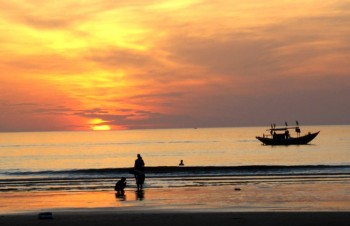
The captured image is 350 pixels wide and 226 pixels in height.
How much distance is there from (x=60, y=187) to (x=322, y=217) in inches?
838

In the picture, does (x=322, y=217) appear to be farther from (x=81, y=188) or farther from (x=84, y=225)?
(x=81, y=188)

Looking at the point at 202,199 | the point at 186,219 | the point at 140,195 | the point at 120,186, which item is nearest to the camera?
the point at 186,219

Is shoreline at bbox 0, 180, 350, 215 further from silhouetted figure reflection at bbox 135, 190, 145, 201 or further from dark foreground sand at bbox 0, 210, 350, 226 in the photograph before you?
dark foreground sand at bbox 0, 210, 350, 226

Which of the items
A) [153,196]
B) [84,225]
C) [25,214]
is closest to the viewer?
[84,225]

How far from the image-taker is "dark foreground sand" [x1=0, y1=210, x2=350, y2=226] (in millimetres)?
19547

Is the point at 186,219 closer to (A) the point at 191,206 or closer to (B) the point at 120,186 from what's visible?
(A) the point at 191,206

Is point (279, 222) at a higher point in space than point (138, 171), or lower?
lower

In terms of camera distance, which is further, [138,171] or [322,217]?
[138,171]

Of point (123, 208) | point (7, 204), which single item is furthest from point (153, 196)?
point (7, 204)

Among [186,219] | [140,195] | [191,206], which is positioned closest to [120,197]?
[140,195]

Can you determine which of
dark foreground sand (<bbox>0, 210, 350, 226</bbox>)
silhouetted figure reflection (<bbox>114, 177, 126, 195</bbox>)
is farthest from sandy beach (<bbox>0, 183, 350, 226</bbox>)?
silhouetted figure reflection (<bbox>114, 177, 126, 195</bbox>)

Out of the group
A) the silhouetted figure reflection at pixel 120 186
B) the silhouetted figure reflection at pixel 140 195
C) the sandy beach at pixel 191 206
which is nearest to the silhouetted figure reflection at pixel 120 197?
the sandy beach at pixel 191 206

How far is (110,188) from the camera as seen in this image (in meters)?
35.7

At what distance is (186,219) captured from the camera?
20.4 meters
